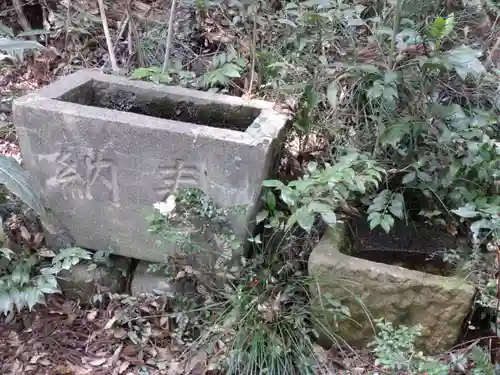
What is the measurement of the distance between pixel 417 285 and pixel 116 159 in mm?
1235

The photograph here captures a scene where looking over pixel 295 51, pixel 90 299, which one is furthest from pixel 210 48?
pixel 90 299

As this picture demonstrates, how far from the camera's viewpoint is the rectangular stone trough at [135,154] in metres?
1.96

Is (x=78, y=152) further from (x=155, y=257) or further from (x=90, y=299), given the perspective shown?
(x=90, y=299)

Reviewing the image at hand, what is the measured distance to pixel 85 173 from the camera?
2.12 meters

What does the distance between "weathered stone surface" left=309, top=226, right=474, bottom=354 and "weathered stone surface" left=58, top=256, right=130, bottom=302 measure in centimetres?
92

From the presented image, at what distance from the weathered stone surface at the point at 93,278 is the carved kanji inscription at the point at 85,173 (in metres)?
0.34

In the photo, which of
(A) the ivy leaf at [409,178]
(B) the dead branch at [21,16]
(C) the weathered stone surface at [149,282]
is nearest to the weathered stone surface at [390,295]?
(A) the ivy leaf at [409,178]

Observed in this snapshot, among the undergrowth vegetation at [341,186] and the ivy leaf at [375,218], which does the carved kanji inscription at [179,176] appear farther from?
the ivy leaf at [375,218]

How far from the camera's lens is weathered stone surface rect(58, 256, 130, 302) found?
2305 mm

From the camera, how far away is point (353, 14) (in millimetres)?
2035

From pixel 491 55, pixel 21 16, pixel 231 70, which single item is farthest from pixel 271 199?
pixel 21 16

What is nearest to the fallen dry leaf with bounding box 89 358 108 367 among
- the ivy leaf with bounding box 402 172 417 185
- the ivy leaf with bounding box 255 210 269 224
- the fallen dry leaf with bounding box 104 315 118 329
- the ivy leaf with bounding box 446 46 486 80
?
the fallen dry leaf with bounding box 104 315 118 329

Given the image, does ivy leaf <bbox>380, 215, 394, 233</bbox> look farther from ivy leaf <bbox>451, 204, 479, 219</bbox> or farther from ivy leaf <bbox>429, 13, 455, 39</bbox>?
ivy leaf <bbox>429, 13, 455, 39</bbox>

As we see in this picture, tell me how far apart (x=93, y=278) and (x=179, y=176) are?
672 millimetres
